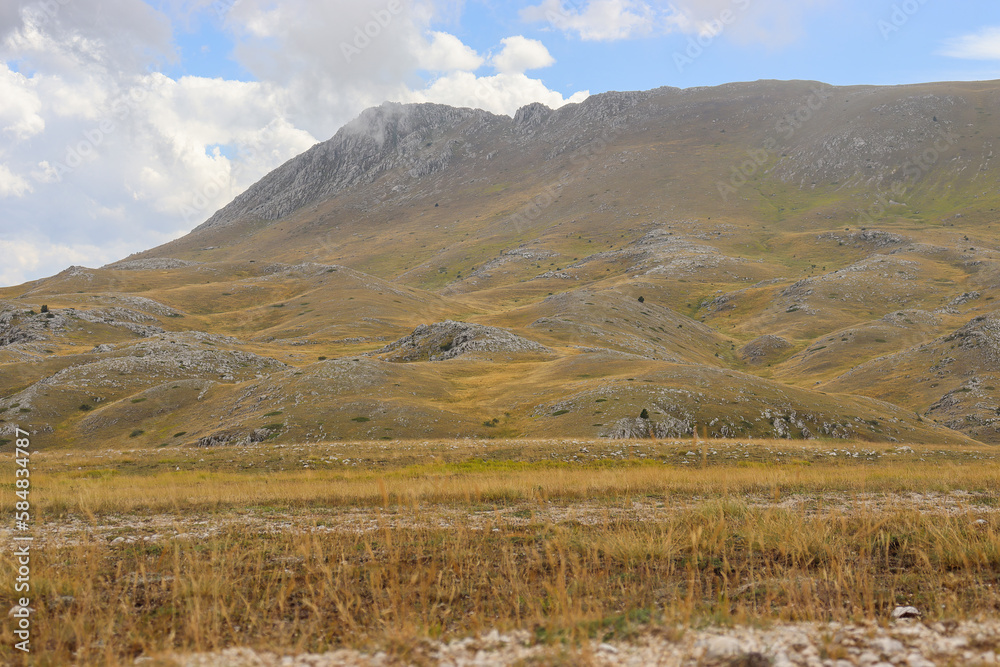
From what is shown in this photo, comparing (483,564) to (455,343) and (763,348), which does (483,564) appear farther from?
(763,348)

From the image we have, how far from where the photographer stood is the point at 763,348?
10344cm

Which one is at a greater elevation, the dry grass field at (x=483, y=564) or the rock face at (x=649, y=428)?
the dry grass field at (x=483, y=564)

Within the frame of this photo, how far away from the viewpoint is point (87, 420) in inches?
2158

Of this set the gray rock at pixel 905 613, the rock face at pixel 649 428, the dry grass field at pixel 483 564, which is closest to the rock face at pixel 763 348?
the rock face at pixel 649 428

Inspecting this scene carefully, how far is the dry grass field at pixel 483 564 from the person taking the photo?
7109 mm

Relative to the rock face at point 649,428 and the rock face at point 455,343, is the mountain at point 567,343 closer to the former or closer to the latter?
the rock face at point 649,428

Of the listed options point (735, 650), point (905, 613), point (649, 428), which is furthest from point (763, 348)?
point (735, 650)

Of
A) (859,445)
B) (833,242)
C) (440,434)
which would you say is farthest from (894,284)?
(440,434)

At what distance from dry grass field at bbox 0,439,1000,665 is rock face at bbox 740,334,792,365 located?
88174mm

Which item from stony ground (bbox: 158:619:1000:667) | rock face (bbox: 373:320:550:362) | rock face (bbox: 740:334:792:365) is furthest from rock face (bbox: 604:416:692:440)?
rock face (bbox: 740:334:792:365)

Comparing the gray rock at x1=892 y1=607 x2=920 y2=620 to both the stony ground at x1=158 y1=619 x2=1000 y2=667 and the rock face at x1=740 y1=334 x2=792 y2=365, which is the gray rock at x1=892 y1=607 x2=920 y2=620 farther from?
the rock face at x1=740 y1=334 x2=792 y2=365

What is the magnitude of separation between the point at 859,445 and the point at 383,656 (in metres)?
36.2

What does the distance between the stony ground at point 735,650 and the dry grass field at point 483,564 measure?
0.14 m

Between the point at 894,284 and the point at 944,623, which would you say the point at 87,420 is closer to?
the point at 944,623
